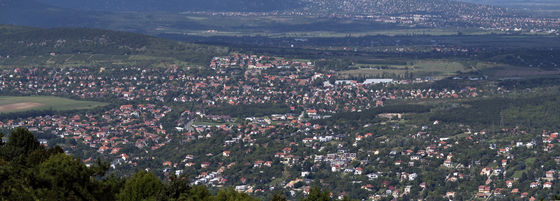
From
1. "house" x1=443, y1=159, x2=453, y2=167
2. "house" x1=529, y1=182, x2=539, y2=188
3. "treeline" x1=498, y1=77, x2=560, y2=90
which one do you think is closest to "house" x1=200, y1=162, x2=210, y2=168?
"house" x1=443, y1=159, x2=453, y2=167

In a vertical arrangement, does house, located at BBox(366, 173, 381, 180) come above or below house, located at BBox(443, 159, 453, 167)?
above

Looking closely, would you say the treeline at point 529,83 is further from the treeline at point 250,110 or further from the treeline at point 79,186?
the treeline at point 79,186

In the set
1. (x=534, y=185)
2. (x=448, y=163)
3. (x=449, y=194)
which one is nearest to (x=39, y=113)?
(x=448, y=163)

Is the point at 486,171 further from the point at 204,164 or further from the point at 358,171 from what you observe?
the point at 204,164

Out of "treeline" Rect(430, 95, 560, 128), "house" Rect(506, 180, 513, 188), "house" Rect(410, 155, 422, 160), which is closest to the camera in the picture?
"house" Rect(506, 180, 513, 188)

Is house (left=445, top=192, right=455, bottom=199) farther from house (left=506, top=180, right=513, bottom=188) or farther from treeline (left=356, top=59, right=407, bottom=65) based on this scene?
treeline (left=356, top=59, right=407, bottom=65)

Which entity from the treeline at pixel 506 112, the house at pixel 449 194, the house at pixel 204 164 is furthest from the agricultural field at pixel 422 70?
the house at pixel 449 194

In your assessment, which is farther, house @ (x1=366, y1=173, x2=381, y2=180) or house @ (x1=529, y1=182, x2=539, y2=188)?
house @ (x1=366, y1=173, x2=381, y2=180)
